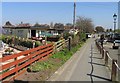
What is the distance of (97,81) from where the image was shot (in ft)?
30.9

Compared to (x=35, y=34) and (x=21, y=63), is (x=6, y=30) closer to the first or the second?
(x=35, y=34)

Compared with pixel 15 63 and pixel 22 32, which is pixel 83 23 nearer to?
pixel 22 32

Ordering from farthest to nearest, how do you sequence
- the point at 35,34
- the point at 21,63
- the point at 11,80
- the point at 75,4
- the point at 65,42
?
the point at 35,34 < the point at 75,4 < the point at 65,42 < the point at 21,63 < the point at 11,80

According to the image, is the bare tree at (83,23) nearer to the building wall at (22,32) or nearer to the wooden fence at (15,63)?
the building wall at (22,32)

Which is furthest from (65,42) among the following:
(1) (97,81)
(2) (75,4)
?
(1) (97,81)

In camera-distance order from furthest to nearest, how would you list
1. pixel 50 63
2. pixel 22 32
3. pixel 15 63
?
pixel 22 32
pixel 50 63
pixel 15 63

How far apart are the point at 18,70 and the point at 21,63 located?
0.77 metres

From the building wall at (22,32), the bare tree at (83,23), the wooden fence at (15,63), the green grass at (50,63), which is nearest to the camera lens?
the wooden fence at (15,63)

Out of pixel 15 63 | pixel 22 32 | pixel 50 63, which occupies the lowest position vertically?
pixel 50 63

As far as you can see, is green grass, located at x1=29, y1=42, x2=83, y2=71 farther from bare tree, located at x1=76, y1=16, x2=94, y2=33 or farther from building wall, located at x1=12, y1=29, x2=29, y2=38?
bare tree, located at x1=76, y1=16, x2=94, y2=33

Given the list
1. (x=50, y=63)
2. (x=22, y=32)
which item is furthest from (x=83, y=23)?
(x=50, y=63)

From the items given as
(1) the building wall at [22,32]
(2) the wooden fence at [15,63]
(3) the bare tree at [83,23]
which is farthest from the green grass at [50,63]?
(3) the bare tree at [83,23]

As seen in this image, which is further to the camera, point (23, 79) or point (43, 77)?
point (43, 77)

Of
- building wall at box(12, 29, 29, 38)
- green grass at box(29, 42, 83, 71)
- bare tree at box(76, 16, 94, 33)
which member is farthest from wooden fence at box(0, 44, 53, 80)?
bare tree at box(76, 16, 94, 33)
